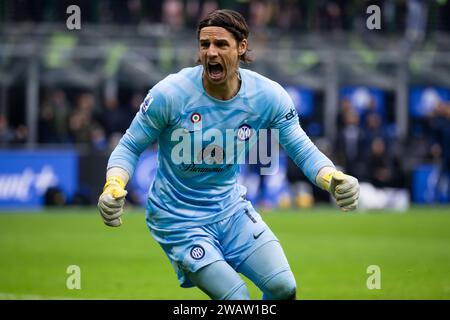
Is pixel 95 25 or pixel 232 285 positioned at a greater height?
pixel 95 25

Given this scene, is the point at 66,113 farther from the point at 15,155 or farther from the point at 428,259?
the point at 428,259

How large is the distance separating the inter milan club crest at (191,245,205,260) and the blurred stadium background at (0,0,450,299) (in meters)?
11.5

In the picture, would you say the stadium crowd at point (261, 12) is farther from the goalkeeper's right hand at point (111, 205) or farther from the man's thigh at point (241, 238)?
the goalkeeper's right hand at point (111, 205)

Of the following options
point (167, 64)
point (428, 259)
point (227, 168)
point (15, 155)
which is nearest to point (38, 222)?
point (15, 155)

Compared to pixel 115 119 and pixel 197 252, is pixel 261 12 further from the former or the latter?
pixel 197 252

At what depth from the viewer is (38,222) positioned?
827 inches

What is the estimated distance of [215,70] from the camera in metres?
7.66

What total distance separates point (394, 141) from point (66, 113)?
27.9 ft

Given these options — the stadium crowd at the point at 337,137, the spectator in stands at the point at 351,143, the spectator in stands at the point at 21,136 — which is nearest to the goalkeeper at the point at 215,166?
the stadium crowd at the point at 337,137

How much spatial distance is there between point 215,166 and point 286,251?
9.18 m

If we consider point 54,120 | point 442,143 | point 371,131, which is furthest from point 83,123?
point 442,143

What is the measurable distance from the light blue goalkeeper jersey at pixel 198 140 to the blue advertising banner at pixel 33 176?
16528 mm

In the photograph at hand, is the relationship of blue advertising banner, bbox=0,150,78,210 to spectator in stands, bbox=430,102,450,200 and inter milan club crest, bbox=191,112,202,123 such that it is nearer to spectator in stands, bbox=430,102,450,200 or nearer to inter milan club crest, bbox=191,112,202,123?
spectator in stands, bbox=430,102,450,200

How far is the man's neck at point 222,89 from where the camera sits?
7797 millimetres
